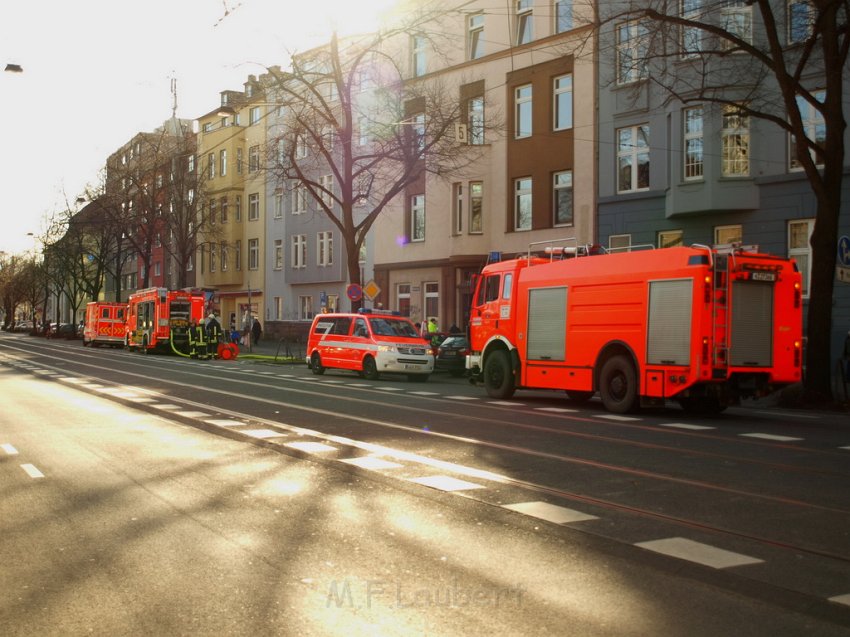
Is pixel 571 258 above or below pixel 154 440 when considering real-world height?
above

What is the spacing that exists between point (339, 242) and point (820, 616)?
47.7 m

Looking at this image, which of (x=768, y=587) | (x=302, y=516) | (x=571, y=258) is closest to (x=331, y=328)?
(x=571, y=258)

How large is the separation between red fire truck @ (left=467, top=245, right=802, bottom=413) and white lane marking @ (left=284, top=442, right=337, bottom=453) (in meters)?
6.18

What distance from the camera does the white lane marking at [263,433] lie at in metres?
11.9

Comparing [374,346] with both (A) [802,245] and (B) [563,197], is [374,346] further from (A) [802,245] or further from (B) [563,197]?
(A) [802,245]

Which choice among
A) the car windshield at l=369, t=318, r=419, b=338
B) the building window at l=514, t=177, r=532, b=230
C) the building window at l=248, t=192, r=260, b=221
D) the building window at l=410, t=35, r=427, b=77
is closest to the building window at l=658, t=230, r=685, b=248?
the building window at l=514, t=177, r=532, b=230

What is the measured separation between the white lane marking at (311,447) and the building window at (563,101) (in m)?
25.4

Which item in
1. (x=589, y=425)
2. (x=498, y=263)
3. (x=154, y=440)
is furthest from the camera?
(x=498, y=263)

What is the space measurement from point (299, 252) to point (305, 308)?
3.33 m

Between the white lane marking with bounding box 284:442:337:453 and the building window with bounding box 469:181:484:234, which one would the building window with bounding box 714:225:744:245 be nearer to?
the building window with bounding box 469:181:484:234

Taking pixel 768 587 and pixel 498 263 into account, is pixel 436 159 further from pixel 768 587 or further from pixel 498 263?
pixel 768 587

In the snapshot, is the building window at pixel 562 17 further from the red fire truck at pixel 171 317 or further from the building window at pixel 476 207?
the red fire truck at pixel 171 317

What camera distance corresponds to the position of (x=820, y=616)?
15.1ft

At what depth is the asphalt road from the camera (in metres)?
4.66
